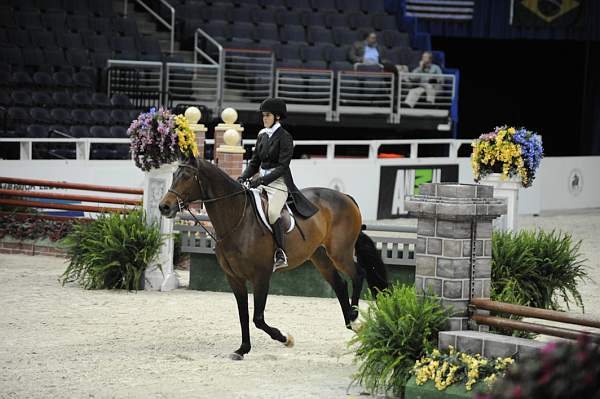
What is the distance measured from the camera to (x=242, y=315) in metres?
8.91

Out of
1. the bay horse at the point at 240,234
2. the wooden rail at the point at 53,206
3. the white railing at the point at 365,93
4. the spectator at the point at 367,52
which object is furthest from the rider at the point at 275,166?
the spectator at the point at 367,52

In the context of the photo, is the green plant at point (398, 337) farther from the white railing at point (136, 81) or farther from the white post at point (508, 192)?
the white railing at point (136, 81)

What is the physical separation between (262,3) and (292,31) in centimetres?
121

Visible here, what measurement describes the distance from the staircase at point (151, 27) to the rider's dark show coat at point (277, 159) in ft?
43.5

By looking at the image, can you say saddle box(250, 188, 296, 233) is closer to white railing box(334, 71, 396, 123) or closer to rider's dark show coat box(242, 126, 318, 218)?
rider's dark show coat box(242, 126, 318, 218)

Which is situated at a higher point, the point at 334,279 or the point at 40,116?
the point at 40,116

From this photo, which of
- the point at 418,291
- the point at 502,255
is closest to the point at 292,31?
the point at 502,255

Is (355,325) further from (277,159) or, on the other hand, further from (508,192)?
(508,192)

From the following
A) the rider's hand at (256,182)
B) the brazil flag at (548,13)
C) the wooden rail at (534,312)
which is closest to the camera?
the wooden rail at (534,312)

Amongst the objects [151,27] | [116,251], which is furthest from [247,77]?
[116,251]

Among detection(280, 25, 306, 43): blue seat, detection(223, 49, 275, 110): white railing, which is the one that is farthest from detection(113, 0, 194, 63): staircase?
detection(280, 25, 306, 43): blue seat

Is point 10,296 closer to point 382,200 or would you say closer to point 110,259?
point 110,259

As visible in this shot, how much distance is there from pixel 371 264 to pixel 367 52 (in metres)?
12.7

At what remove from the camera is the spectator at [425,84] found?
72.9ft
